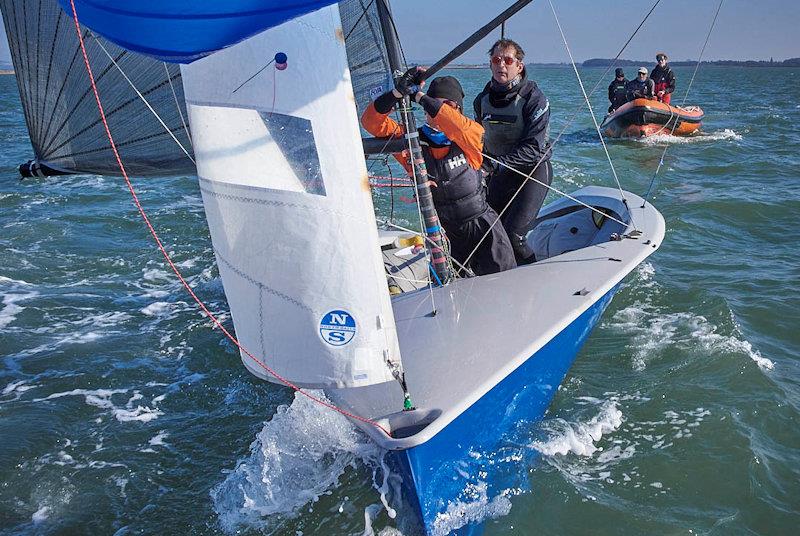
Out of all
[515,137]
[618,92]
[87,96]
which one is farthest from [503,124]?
[618,92]

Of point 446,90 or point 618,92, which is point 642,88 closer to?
point 618,92

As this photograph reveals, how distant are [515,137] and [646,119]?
36.0 feet

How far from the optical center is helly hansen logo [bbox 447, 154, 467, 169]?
3904 millimetres

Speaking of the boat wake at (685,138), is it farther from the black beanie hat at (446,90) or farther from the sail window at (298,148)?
the sail window at (298,148)

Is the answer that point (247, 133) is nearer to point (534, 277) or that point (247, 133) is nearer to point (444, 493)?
point (444, 493)

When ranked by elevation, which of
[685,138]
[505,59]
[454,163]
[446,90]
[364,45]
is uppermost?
[364,45]

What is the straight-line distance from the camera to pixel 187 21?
7.16ft

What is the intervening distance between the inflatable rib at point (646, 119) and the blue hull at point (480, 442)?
11622 millimetres

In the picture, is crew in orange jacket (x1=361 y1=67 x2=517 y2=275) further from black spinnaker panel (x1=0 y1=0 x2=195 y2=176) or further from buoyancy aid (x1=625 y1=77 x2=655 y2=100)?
buoyancy aid (x1=625 y1=77 x2=655 y2=100)

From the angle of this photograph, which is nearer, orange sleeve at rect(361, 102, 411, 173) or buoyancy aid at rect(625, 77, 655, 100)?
orange sleeve at rect(361, 102, 411, 173)

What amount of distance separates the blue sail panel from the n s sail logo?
1.00 metres

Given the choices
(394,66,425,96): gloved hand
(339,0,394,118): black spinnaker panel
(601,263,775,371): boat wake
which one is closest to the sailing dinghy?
(394,66,425,96): gloved hand

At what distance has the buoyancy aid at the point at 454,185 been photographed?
12.8ft

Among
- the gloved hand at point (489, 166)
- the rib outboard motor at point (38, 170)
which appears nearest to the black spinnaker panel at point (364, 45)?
the gloved hand at point (489, 166)
